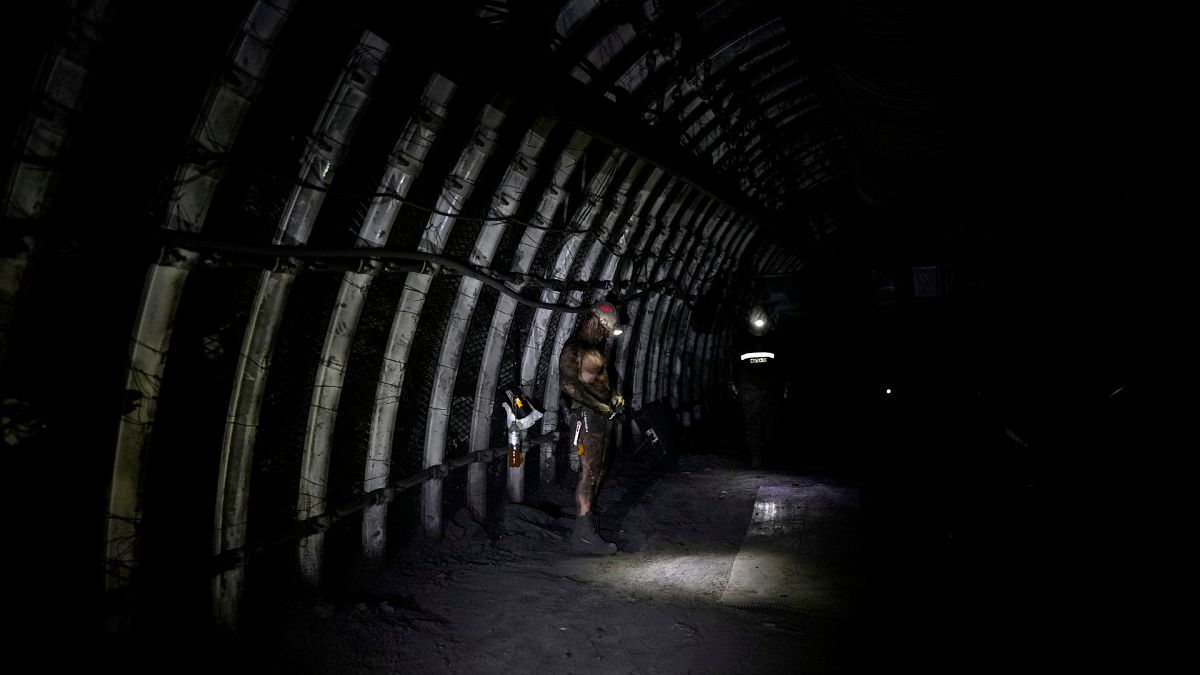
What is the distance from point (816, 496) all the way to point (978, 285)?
8268 mm

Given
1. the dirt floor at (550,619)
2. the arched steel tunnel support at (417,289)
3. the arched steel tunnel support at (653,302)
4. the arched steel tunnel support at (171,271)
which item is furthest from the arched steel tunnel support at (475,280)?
the arched steel tunnel support at (653,302)

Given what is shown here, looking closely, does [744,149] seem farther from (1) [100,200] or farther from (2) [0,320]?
(2) [0,320]

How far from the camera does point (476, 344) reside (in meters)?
6.36

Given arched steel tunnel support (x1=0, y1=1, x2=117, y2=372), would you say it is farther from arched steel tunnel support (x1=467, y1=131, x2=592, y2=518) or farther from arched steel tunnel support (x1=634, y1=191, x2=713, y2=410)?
arched steel tunnel support (x1=634, y1=191, x2=713, y2=410)

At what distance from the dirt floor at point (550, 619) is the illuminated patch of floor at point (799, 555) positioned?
60 millimetres

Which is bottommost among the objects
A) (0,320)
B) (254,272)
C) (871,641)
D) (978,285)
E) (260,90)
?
(871,641)

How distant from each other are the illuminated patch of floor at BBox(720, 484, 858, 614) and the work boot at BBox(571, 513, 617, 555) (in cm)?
119

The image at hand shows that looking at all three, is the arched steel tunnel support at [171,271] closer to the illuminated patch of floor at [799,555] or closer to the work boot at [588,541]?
the work boot at [588,541]

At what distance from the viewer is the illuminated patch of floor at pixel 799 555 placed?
4.39 meters

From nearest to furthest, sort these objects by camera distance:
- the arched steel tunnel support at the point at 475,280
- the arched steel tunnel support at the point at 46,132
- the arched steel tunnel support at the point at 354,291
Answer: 1. the arched steel tunnel support at the point at 46,132
2. the arched steel tunnel support at the point at 354,291
3. the arched steel tunnel support at the point at 475,280

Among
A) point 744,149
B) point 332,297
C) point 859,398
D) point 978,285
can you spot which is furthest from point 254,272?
point 859,398

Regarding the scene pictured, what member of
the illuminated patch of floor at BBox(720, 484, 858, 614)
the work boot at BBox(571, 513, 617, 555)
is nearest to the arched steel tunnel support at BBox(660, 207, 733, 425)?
the illuminated patch of floor at BBox(720, 484, 858, 614)

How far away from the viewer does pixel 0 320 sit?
2.47m

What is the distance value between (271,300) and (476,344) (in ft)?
9.35
